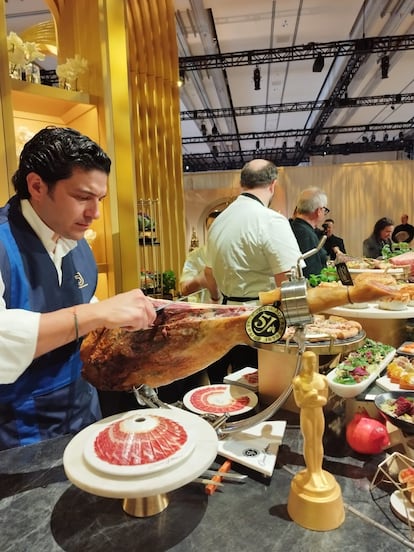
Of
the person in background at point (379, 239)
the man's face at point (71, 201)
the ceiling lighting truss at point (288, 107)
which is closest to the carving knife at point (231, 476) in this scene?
the man's face at point (71, 201)

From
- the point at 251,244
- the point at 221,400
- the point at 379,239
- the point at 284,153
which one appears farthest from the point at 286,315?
the point at 284,153

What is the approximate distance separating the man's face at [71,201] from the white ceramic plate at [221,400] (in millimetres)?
637

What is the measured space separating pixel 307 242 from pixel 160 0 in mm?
3268

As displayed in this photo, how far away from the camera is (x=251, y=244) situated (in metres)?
2.50

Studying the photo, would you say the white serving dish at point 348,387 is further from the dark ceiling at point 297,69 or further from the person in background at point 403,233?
the person in background at point 403,233

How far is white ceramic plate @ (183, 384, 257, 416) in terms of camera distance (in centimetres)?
126

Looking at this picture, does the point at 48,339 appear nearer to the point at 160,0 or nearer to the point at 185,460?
the point at 185,460

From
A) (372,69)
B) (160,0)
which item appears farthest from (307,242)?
(372,69)

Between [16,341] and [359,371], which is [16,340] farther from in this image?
[359,371]

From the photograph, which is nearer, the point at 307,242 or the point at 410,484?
the point at 410,484

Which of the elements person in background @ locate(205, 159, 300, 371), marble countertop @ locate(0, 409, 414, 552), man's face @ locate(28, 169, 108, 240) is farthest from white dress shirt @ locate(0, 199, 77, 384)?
person in background @ locate(205, 159, 300, 371)

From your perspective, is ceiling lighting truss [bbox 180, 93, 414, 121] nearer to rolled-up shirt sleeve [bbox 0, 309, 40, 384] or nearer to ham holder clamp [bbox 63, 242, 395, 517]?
ham holder clamp [bbox 63, 242, 395, 517]

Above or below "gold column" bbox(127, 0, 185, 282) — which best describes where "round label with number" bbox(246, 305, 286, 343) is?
below

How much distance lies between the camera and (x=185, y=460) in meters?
0.81
